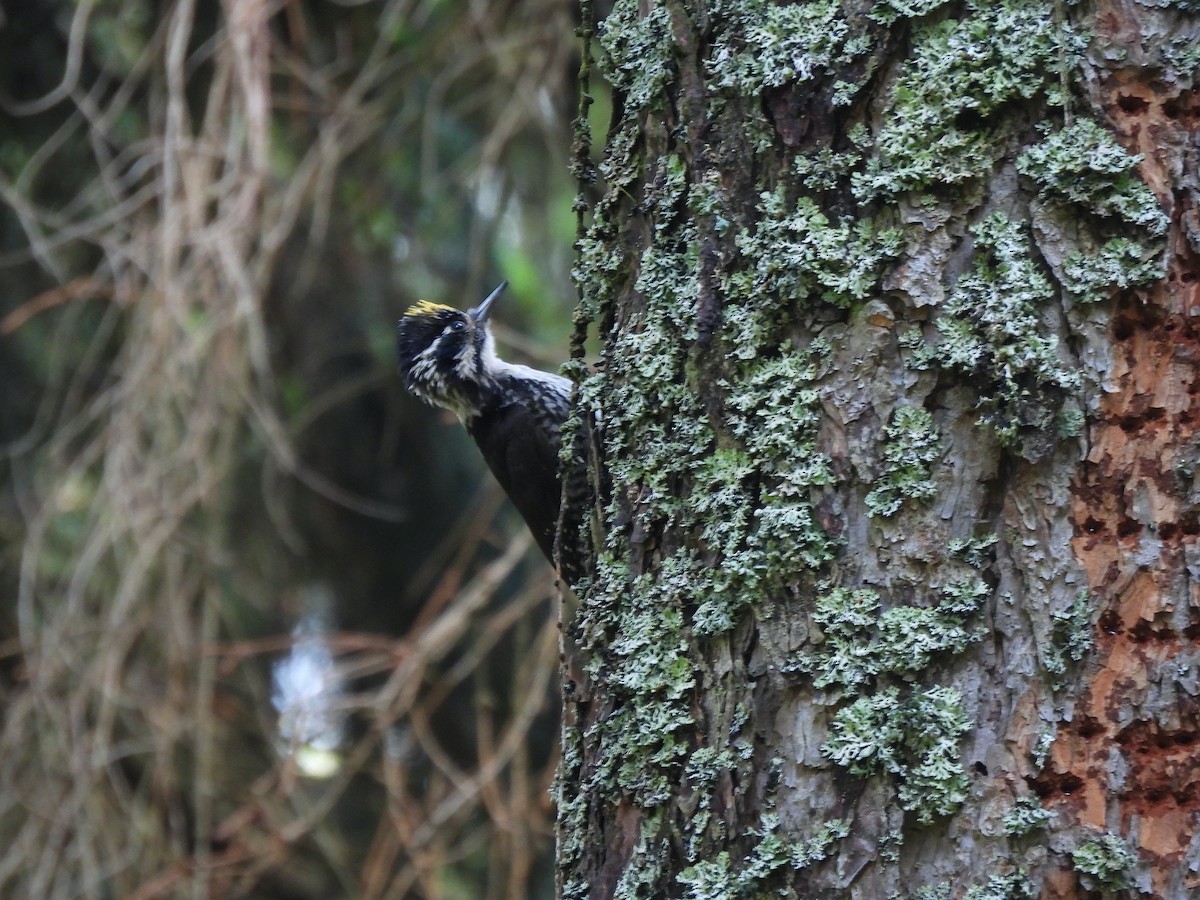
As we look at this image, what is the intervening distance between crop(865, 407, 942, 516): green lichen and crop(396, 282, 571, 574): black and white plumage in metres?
1.96

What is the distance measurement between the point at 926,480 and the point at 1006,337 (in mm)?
169

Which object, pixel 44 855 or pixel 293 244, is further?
pixel 293 244

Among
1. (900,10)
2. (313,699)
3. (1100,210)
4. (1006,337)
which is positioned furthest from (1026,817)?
(313,699)

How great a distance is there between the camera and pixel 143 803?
350 centimetres

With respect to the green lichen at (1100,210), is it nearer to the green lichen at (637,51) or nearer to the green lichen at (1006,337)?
the green lichen at (1006,337)

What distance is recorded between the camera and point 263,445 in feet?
12.7

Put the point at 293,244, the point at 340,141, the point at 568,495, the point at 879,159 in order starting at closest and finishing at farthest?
the point at 879,159 → the point at 568,495 → the point at 340,141 → the point at 293,244

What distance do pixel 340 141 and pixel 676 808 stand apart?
2759 mm

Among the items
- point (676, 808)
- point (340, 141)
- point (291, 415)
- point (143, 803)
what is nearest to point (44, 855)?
point (143, 803)

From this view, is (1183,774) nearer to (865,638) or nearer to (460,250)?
(865,638)

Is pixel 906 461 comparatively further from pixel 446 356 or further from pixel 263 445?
pixel 263 445

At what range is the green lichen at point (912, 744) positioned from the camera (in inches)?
53.3

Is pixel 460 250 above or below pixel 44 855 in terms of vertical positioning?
above

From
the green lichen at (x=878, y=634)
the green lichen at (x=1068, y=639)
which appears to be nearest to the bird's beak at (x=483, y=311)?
the green lichen at (x=878, y=634)
